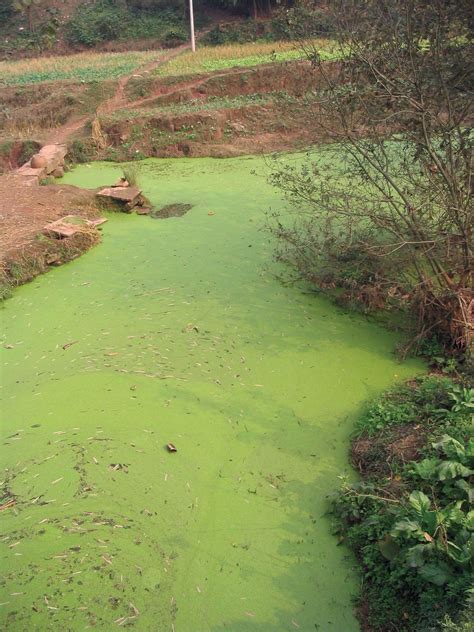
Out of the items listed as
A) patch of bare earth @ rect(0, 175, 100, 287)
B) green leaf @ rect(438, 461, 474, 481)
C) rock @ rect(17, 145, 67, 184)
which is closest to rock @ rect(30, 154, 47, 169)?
rock @ rect(17, 145, 67, 184)

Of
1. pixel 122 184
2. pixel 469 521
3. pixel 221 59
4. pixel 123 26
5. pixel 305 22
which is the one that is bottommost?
pixel 469 521

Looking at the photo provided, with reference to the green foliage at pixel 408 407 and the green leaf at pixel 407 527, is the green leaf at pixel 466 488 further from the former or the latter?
the green foliage at pixel 408 407

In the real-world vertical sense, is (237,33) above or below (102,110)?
above

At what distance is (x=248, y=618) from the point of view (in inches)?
87.9

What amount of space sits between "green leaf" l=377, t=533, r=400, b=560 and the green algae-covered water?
0.61 ft

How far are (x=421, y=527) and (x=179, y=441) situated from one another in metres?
1.43

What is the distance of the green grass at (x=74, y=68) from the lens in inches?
561

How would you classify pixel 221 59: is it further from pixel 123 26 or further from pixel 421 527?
pixel 421 527

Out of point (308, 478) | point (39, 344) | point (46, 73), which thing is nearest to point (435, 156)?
point (308, 478)

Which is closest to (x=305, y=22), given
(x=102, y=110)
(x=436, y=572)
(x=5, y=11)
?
(x=436, y=572)

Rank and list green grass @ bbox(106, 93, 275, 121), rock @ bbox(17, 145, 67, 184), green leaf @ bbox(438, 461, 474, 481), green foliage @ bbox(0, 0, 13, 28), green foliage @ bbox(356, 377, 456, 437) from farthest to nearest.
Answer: green foliage @ bbox(0, 0, 13, 28) → green grass @ bbox(106, 93, 275, 121) → rock @ bbox(17, 145, 67, 184) → green foliage @ bbox(356, 377, 456, 437) → green leaf @ bbox(438, 461, 474, 481)

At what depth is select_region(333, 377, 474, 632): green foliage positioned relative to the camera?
2.09 meters

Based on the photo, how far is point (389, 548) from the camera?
2328mm

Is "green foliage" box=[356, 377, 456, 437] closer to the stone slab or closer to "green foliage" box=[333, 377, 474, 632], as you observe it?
"green foliage" box=[333, 377, 474, 632]
